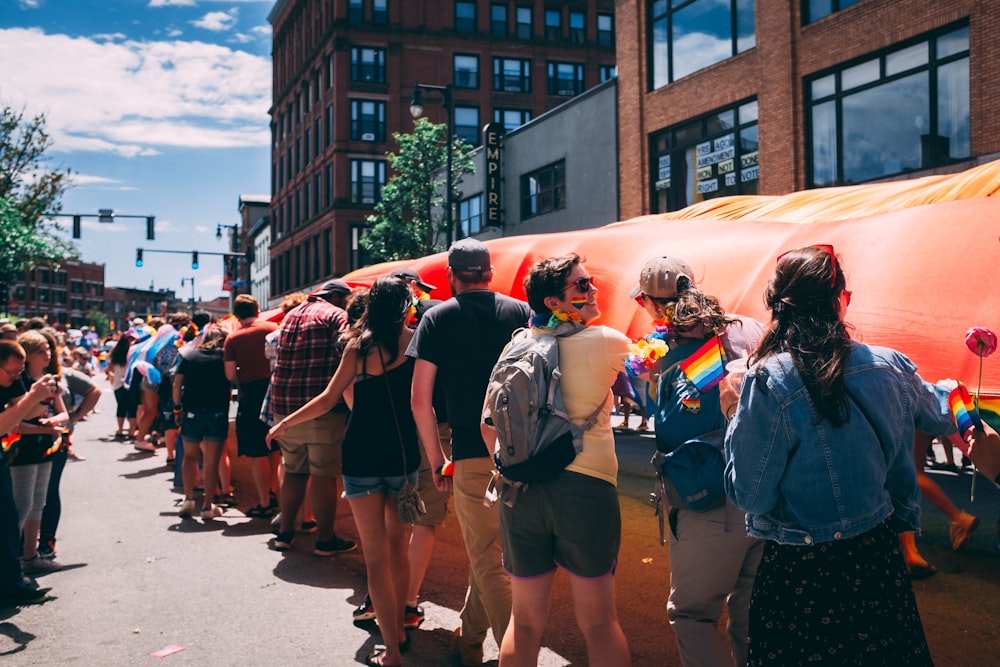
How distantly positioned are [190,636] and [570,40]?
Result: 4710 centimetres

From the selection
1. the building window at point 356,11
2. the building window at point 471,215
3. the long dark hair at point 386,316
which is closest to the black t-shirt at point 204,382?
Answer: the long dark hair at point 386,316

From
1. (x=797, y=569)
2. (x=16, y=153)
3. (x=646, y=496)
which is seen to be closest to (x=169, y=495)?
(x=646, y=496)

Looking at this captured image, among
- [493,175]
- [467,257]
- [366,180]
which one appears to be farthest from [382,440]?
[366,180]

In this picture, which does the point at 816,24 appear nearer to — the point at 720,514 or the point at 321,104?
the point at 720,514

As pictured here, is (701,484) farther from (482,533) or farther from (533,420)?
(482,533)

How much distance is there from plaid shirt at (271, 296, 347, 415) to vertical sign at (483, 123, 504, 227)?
20.4 meters

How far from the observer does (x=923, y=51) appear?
13539mm

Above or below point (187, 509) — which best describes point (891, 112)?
above

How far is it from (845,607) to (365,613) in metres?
3.38

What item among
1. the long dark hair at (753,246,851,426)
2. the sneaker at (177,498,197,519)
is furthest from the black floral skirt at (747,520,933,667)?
the sneaker at (177,498,197,519)

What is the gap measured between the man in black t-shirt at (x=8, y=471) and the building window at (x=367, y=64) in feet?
140

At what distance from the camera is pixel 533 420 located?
312 cm

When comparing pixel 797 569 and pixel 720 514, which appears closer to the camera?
pixel 797 569

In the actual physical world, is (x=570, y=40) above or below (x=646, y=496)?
above
